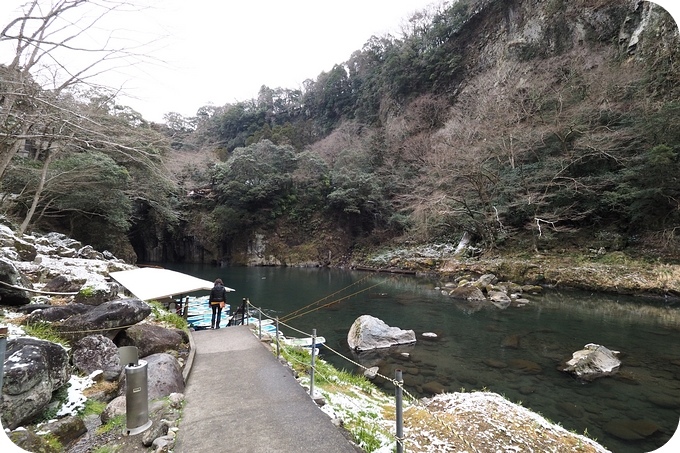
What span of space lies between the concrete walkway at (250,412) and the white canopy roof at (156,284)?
5.54 ft

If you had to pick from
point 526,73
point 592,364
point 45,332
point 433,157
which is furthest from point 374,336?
point 526,73

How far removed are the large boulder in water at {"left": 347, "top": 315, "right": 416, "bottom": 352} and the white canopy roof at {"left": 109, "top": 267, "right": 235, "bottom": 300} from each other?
3798 millimetres

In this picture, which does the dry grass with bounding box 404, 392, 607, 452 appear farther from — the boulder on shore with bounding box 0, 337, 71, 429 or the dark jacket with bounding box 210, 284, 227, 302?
the dark jacket with bounding box 210, 284, 227, 302

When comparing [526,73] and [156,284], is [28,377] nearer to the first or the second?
[156,284]

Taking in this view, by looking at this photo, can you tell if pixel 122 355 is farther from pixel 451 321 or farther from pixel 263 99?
pixel 263 99

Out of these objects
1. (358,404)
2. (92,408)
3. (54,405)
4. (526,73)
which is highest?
(526,73)

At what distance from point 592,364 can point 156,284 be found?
8.90 m

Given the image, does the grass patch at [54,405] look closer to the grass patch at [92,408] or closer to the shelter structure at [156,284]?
the grass patch at [92,408]

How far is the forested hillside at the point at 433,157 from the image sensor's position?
557 inches

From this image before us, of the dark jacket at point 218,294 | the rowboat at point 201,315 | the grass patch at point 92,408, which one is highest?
the dark jacket at point 218,294

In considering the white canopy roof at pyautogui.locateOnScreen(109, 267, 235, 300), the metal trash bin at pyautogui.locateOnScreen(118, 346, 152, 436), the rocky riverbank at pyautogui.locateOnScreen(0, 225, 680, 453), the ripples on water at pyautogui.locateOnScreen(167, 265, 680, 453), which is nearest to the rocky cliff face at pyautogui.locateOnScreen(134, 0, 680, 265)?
the ripples on water at pyautogui.locateOnScreen(167, 265, 680, 453)

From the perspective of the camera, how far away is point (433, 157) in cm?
2184

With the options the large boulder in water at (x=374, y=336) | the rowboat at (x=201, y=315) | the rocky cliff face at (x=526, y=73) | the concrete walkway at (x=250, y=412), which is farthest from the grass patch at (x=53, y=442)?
the rocky cliff face at (x=526, y=73)

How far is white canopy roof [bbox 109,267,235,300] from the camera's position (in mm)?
6194
